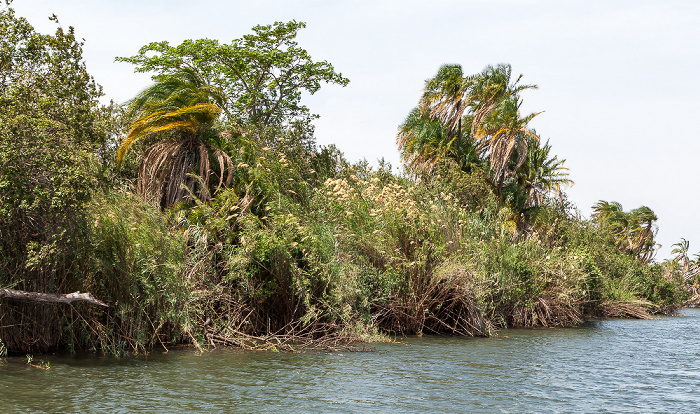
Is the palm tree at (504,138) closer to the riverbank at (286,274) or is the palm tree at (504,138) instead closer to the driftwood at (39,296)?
the riverbank at (286,274)

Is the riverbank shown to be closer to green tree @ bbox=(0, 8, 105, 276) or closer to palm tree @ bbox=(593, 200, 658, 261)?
green tree @ bbox=(0, 8, 105, 276)

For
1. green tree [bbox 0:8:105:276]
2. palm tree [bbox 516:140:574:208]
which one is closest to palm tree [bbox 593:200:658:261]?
palm tree [bbox 516:140:574:208]

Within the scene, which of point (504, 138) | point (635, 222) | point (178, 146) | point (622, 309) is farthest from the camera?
point (635, 222)

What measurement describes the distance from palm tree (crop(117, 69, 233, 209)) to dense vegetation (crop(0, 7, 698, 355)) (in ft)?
0.15

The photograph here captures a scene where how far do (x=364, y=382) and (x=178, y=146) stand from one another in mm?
9391

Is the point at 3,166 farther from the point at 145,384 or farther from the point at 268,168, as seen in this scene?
the point at 268,168

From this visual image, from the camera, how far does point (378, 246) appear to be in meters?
16.8

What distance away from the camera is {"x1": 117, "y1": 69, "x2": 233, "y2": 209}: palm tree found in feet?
56.6

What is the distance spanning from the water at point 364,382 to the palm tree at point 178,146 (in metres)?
5.39

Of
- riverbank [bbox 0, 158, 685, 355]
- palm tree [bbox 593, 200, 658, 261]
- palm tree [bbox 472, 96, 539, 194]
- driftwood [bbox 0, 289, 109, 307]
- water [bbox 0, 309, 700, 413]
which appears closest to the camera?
water [bbox 0, 309, 700, 413]

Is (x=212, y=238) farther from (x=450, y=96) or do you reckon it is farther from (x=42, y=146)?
(x=450, y=96)

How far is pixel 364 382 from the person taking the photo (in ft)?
36.0

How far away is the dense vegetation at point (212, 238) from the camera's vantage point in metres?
11.4

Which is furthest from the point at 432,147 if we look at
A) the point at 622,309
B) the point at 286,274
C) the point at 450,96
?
the point at 286,274
